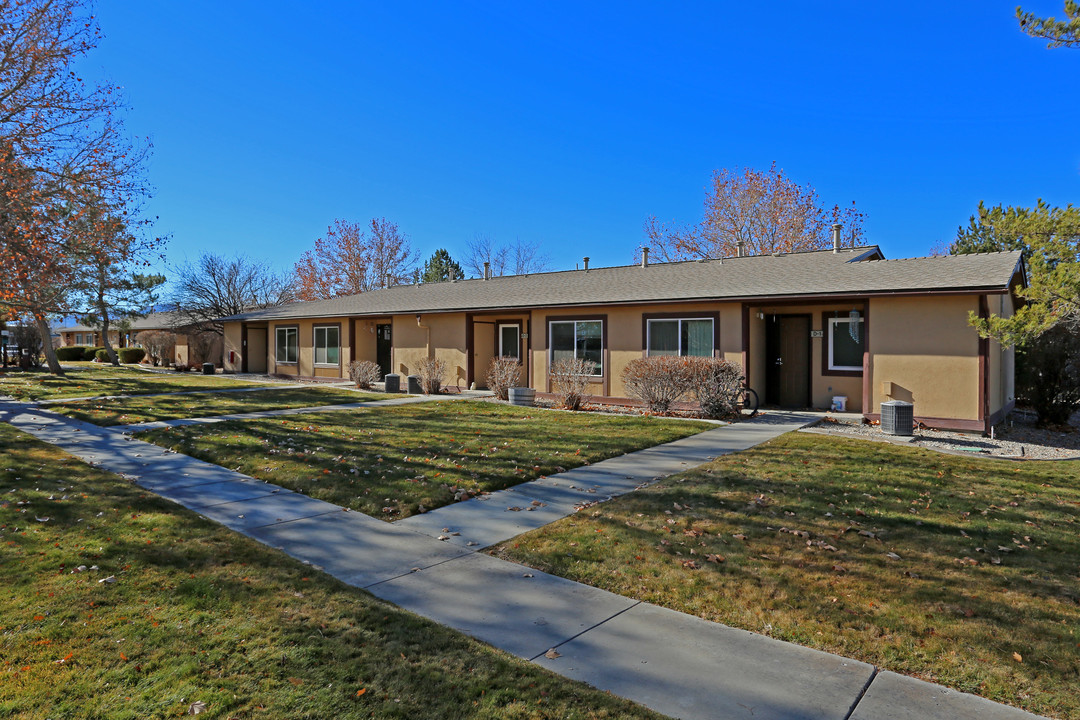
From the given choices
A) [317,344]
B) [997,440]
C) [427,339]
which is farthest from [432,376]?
[997,440]

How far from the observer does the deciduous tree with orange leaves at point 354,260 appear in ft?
148

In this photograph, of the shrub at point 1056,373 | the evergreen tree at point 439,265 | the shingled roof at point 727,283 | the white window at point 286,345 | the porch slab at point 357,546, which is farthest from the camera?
the evergreen tree at point 439,265

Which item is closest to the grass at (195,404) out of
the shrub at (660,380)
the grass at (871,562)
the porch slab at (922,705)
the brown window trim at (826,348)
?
the shrub at (660,380)

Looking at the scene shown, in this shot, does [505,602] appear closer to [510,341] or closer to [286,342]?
[510,341]

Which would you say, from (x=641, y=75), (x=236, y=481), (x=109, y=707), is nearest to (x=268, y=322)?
(x=641, y=75)

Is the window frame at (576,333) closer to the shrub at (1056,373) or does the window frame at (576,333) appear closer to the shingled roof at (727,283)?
the shingled roof at (727,283)

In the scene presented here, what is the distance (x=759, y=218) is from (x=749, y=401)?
70.9 feet

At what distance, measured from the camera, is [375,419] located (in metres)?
11.8

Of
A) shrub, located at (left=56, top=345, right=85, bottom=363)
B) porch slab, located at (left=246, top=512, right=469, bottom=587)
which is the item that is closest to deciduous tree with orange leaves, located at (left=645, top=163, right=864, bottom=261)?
porch slab, located at (left=246, top=512, right=469, bottom=587)

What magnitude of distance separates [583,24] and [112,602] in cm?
1493

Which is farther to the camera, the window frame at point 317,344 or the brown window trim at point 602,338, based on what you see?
the window frame at point 317,344

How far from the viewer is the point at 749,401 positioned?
13.5 meters

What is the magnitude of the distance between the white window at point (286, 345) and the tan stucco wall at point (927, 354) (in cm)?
2167

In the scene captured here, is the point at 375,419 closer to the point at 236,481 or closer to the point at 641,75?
the point at 236,481
